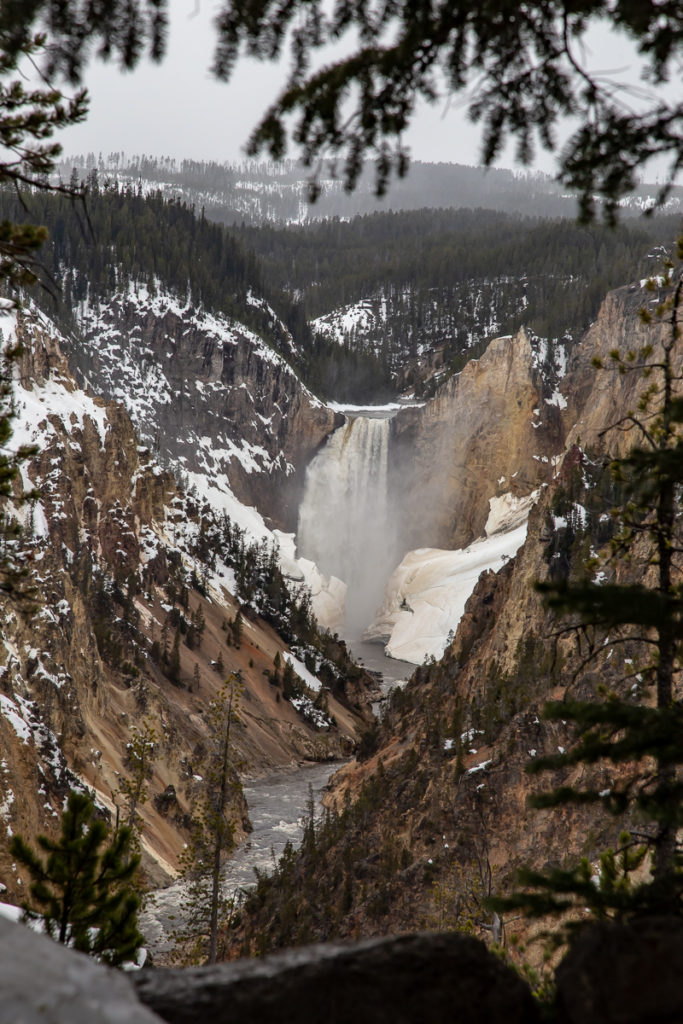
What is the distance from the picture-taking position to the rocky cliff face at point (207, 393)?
98.7 m

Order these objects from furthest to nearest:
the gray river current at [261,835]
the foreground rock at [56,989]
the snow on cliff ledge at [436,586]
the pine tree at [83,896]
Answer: the snow on cliff ledge at [436,586] → the gray river current at [261,835] → the pine tree at [83,896] → the foreground rock at [56,989]

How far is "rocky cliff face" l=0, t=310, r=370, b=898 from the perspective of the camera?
25.4 meters

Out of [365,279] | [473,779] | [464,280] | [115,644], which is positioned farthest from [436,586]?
[365,279]

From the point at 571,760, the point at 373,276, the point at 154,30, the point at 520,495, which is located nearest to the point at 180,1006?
the point at 571,760

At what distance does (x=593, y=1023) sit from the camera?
3.91 metres

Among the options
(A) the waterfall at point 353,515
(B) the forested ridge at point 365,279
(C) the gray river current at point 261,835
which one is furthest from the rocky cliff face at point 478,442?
(C) the gray river current at point 261,835

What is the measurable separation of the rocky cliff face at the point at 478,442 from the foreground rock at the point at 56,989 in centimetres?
9393

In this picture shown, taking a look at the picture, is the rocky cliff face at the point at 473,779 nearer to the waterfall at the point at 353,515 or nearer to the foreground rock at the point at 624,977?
the foreground rock at the point at 624,977

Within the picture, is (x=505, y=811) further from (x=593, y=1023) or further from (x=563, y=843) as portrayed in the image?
(x=593, y=1023)

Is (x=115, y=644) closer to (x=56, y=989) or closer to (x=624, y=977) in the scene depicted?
(x=56, y=989)

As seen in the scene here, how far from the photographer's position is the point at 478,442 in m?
102

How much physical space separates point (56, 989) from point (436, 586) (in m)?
80.1

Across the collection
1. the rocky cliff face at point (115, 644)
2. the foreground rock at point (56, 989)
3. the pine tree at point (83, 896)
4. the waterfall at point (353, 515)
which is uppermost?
the foreground rock at point (56, 989)

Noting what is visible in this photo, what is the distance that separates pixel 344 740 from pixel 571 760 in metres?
57.5
